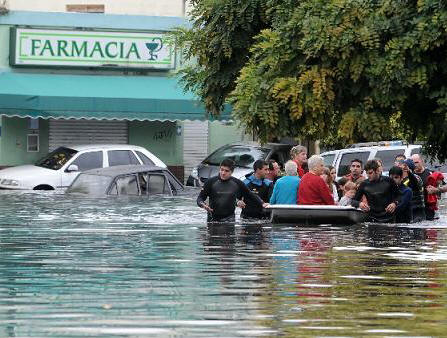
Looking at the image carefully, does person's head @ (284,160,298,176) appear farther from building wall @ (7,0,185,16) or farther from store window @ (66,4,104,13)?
store window @ (66,4,104,13)

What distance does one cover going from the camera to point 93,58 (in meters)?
44.6

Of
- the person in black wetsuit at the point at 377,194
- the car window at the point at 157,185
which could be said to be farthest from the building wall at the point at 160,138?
the person in black wetsuit at the point at 377,194

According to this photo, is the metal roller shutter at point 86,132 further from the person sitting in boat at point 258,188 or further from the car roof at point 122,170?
the person sitting in boat at point 258,188

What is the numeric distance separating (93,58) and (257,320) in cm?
3417

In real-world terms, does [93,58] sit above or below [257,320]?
above

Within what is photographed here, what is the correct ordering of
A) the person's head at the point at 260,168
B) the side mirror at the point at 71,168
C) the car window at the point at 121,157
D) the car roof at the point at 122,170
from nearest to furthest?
the person's head at the point at 260,168 < the car roof at the point at 122,170 < the side mirror at the point at 71,168 < the car window at the point at 121,157

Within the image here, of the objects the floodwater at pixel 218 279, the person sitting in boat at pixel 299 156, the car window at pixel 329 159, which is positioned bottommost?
the floodwater at pixel 218 279

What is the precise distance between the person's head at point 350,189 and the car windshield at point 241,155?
1346 cm

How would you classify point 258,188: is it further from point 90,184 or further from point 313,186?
point 90,184

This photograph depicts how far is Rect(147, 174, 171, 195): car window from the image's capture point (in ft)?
101

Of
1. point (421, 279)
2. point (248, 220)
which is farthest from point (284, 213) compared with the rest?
point (421, 279)

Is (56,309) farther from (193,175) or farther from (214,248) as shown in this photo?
(193,175)

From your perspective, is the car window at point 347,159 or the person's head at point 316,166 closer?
the person's head at point 316,166

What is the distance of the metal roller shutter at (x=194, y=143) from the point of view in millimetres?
46094
